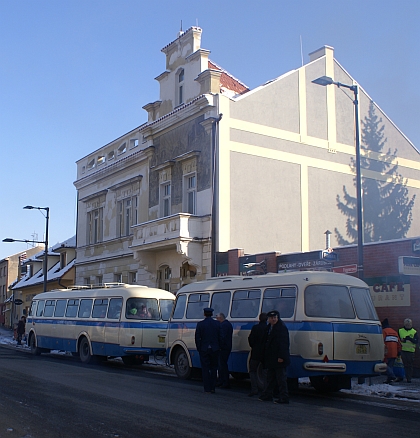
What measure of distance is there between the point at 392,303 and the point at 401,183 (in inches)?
596

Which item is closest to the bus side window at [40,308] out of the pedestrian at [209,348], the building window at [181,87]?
the building window at [181,87]

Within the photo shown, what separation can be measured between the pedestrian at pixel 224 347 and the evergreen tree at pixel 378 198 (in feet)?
54.6

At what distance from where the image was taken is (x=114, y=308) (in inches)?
829

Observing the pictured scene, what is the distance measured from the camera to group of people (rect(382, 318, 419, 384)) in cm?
1559

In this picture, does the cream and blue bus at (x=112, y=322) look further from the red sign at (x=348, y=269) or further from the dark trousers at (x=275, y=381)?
the dark trousers at (x=275, y=381)

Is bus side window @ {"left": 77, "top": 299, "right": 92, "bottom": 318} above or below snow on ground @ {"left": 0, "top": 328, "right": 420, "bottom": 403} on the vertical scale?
above

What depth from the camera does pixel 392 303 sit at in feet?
61.4

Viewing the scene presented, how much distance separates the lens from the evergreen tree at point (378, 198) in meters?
30.8

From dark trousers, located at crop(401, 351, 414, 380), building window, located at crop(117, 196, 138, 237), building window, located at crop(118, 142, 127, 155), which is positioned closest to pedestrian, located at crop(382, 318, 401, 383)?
dark trousers, located at crop(401, 351, 414, 380)

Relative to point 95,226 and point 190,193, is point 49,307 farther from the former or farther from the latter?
point 95,226

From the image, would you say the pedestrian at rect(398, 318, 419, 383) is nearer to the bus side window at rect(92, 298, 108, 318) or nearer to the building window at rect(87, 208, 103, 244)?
the bus side window at rect(92, 298, 108, 318)

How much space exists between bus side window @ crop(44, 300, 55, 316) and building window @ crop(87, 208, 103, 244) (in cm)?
1129

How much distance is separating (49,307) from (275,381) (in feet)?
51.1

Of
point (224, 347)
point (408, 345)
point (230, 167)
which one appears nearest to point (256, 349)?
point (224, 347)
